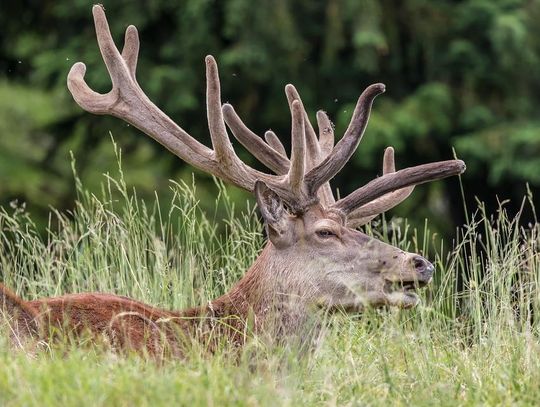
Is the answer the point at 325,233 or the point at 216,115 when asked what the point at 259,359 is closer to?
the point at 325,233

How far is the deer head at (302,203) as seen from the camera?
588 centimetres

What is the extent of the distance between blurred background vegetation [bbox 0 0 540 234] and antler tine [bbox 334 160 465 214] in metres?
6.73

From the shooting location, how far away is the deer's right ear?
5984 mm

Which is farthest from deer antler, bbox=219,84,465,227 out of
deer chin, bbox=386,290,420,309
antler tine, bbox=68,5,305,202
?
deer chin, bbox=386,290,420,309

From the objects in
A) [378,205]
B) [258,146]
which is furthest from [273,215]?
[378,205]

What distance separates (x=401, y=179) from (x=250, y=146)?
30.4 inches

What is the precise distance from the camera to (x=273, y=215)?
19.7ft

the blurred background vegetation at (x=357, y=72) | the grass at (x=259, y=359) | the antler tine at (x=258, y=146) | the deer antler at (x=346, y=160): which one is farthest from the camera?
the blurred background vegetation at (x=357, y=72)

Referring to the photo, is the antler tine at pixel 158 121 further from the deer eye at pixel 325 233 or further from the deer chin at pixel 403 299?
the deer chin at pixel 403 299

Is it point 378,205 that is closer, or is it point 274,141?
point 378,205

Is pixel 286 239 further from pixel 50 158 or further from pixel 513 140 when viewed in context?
pixel 50 158

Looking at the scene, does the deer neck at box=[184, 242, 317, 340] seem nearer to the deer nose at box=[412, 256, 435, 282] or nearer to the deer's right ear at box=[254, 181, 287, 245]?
the deer's right ear at box=[254, 181, 287, 245]

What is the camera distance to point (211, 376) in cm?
470

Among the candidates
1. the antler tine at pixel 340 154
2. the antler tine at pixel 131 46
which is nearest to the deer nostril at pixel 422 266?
the antler tine at pixel 340 154
